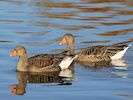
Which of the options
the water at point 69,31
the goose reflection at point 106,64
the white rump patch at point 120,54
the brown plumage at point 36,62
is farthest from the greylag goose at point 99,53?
the brown plumage at point 36,62

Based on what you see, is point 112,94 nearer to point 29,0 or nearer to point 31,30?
point 31,30

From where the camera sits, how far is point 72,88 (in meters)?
15.4

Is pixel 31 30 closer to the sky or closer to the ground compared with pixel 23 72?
closer to the sky

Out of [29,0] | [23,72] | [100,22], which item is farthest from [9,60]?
[29,0]

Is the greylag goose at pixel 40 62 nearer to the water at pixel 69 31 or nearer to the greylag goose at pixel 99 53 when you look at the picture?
the water at pixel 69 31

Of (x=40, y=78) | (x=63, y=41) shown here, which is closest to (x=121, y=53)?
(x=63, y=41)

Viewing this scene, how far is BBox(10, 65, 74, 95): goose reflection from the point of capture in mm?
15656

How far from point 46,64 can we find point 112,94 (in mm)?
3634

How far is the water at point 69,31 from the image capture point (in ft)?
49.5

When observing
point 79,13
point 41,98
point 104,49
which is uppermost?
point 79,13

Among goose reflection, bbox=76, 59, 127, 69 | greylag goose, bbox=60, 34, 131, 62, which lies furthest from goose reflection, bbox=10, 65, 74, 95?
greylag goose, bbox=60, 34, 131, 62

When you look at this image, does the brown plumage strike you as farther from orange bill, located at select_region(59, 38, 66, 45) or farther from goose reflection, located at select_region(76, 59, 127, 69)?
orange bill, located at select_region(59, 38, 66, 45)

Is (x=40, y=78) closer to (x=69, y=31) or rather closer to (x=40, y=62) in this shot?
(x=40, y=62)

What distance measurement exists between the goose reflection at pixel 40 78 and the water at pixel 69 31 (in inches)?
3.1
